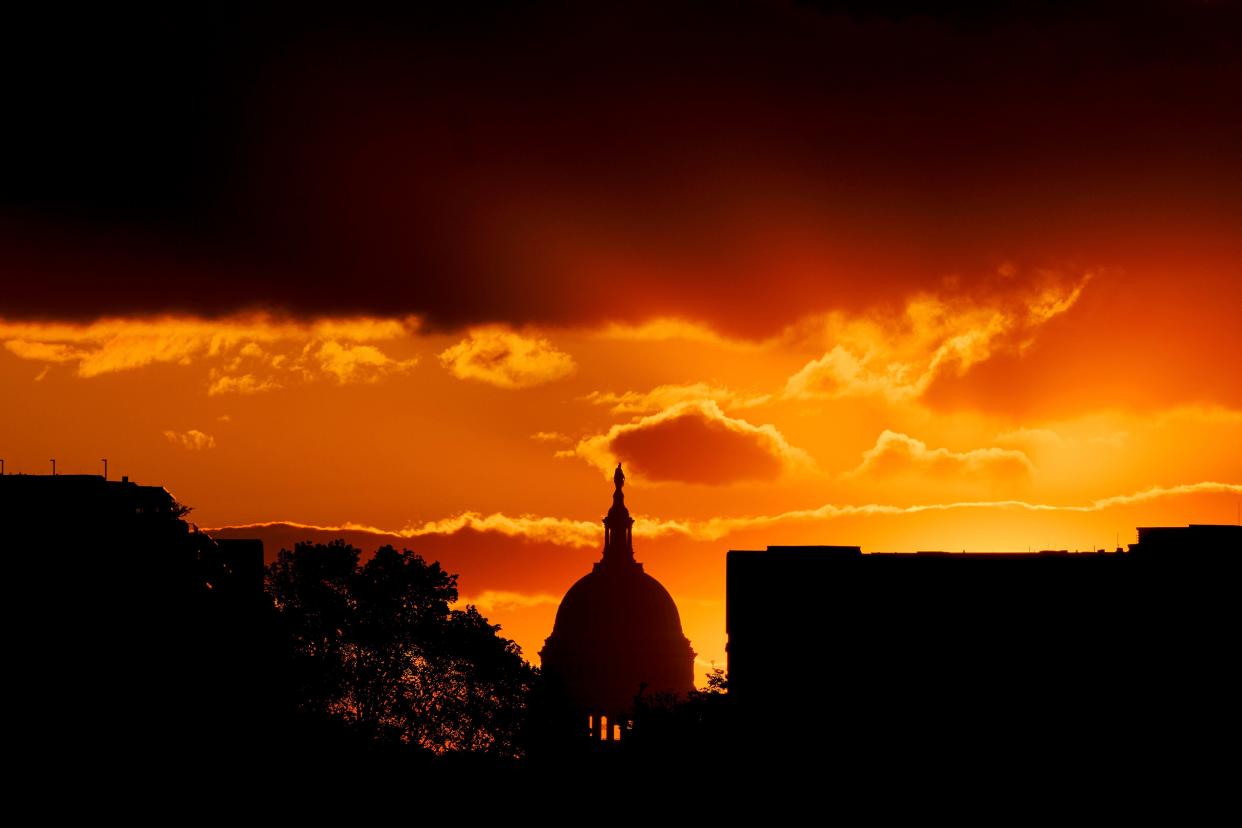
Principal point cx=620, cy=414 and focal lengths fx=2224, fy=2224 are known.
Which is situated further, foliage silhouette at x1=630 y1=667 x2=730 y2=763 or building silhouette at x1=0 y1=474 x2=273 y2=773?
foliage silhouette at x1=630 y1=667 x2=730 y2=763

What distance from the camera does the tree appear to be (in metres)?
119

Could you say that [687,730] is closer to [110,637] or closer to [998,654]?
[998,654]

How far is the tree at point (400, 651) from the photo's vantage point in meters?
119

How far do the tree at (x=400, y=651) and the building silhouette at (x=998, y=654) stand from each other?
47.7 feet

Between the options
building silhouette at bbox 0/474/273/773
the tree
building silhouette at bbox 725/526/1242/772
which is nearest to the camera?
building silhouette at bbox 0/474/273/773

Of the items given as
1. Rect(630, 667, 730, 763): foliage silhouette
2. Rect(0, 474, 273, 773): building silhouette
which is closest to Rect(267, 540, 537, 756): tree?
Rect(630, 667, 730, 763): foliage silhouette

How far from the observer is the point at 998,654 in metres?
105

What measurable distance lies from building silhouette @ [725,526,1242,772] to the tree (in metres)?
14.5

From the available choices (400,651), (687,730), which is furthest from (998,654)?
(400,651)

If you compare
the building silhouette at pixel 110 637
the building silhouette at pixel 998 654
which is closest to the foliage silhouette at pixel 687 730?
the building silhouette at pixel 998 654

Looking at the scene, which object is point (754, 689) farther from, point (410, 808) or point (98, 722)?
point (98, 722)

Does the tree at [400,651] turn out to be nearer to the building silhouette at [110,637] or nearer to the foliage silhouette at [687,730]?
the foliage silhouette at [687,730]

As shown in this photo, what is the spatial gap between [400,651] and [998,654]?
34182 millimetres

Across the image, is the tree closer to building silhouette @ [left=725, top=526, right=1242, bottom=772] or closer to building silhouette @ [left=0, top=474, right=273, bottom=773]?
building silhouette @ [left=725, top=526, right=1242, bottom=772]
